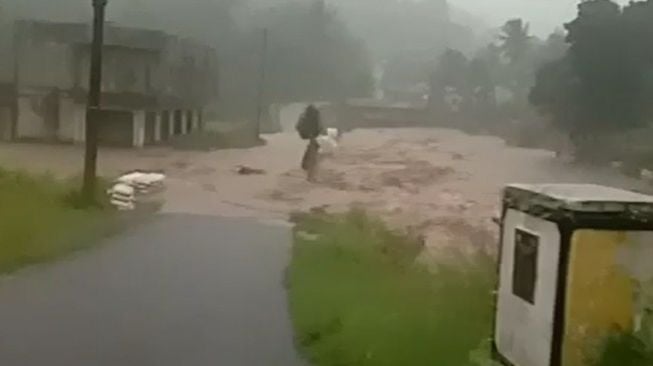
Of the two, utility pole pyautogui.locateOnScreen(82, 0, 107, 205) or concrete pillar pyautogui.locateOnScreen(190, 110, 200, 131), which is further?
concrete pillar pyautogui.locateOnScreen(190, 110, 200, 131)

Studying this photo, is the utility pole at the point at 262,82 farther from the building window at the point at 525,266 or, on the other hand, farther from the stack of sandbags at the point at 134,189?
the building window at the point at 525,266

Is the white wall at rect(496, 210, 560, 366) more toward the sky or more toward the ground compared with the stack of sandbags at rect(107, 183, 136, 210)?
more toward the sky

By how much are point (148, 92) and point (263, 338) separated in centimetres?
855

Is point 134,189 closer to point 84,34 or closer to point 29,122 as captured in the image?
point 29,122

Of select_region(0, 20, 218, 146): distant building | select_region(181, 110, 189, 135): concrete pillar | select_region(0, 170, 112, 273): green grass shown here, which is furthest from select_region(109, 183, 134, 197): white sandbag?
select_region(181, 110, 189, 135): concrete pillar

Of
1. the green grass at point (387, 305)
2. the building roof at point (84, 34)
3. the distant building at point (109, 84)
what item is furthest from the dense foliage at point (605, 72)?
the building roof at point (84, 34)

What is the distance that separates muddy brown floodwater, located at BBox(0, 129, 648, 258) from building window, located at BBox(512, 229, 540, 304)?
3.57m

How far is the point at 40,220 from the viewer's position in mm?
8336

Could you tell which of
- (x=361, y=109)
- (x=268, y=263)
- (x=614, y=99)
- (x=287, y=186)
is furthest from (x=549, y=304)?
(x=361, y=109)

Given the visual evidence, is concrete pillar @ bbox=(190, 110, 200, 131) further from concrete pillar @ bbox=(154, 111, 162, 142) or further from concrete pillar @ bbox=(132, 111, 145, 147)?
→ concrete pillar @ bbox=(132, 111, 145, 147)

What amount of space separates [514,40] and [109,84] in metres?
4.66

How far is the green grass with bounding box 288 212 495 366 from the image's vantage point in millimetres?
4523

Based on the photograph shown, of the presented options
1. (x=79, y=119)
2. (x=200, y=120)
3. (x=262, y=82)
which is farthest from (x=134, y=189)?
(x=262, y=82)

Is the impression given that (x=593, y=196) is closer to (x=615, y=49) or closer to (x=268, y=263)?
(x=268, y=263)
